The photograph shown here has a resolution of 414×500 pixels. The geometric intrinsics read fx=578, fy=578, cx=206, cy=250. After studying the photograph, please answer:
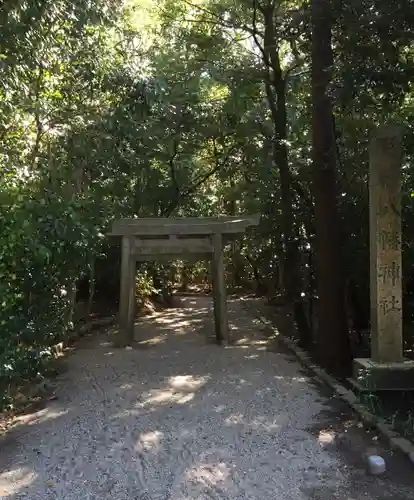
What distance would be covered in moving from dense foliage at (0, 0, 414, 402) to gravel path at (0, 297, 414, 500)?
80 cm

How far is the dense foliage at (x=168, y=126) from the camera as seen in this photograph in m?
5.02

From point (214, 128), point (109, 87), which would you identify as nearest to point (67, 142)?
point (109, 87)

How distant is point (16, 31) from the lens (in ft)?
16.0

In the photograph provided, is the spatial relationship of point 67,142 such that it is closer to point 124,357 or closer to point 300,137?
point 124,357

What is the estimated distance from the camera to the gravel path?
3934mm

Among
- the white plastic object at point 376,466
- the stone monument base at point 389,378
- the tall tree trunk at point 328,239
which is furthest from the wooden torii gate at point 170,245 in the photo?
the white plastic object at point 376,466

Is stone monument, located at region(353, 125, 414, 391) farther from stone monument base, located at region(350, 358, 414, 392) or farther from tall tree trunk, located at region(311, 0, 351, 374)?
tall tree trunk, located at region(311, 0, 351, 374)

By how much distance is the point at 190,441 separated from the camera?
4871mm

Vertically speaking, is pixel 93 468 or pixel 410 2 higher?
pixel 410 2

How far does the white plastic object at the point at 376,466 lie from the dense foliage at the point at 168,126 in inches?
114

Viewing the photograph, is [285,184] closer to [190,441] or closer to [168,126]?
[168,126]

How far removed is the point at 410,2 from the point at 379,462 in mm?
3354

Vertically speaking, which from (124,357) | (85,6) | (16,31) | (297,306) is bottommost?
(124,357)

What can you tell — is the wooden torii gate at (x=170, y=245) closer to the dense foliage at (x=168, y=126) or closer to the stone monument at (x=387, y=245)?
the dense foliage at (x=168, y=126)
